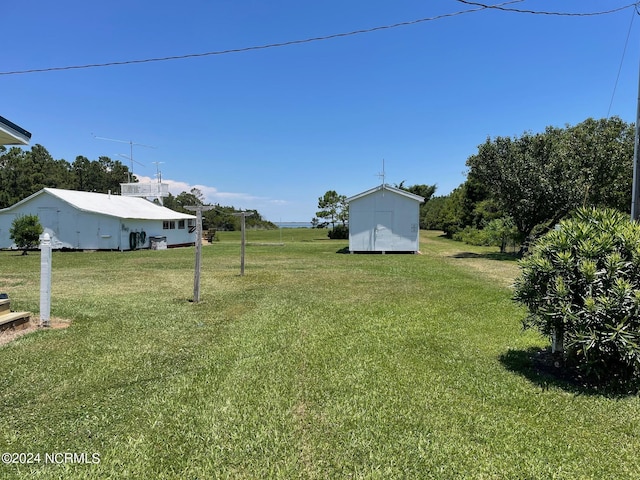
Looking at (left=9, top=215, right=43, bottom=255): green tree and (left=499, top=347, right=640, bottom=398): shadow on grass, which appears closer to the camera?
(left=499, top=347, right=640, bottom=398): shadow on grass

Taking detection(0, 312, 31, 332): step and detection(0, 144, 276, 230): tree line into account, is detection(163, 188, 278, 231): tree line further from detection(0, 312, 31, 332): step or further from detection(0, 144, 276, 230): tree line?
detection(0, 312, 31, 332): step

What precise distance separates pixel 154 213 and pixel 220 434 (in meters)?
25.6

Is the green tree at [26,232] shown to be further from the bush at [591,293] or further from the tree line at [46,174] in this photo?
the tree line at [46,174]

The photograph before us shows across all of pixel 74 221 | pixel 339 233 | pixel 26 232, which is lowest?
pixel 26 232

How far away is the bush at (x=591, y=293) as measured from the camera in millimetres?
3469

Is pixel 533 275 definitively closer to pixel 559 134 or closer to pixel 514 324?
pixel 514 324

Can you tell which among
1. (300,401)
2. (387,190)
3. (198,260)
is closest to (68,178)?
(387,190)

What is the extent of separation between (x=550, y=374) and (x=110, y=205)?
24955mm

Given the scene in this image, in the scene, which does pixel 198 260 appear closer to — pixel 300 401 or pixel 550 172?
pixel 300 401

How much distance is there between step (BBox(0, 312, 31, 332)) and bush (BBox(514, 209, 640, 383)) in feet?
21.2

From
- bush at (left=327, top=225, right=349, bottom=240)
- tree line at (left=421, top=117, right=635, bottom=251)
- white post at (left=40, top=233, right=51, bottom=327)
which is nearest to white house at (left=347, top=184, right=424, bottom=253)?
tree line at (left=421, top=117, right=635, bottom=251)

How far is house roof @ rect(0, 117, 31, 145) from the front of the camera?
5.65 meters

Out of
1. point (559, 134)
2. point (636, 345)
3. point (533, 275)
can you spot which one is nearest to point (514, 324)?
point (533, 275)

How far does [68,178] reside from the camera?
4866 centimetres
